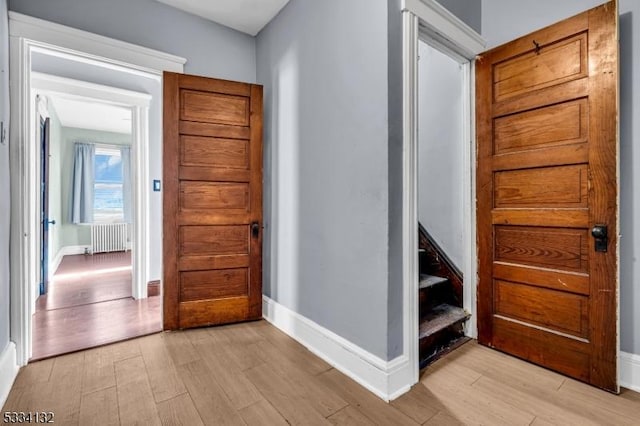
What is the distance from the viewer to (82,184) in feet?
21.4

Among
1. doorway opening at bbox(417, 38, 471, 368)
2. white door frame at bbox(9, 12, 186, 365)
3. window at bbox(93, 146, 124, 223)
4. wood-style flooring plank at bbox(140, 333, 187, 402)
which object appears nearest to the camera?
wood-style flooring plank at bbox(140, 333, 187, 402)

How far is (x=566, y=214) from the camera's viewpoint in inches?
72.2

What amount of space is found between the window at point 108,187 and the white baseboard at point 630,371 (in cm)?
828

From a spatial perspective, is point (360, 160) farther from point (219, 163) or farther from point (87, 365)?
point (87, 365)

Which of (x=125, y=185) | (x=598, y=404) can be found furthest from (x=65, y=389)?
(x=125, y=185)

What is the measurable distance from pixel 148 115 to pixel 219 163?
5.32 ft

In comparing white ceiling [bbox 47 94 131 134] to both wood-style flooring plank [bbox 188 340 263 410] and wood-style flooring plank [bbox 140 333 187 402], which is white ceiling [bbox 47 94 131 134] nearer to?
wood-style flooring plank [bbox 140 333 187 402]

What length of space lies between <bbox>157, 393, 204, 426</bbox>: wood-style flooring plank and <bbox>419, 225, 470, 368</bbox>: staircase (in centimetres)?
135

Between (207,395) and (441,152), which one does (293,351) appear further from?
(441,152)

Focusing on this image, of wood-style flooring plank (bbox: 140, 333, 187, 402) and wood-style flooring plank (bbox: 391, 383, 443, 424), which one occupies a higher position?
wood-style flooring plank (bbox: 140, 333, 187, 402)

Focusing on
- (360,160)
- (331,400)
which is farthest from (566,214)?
(331,400)

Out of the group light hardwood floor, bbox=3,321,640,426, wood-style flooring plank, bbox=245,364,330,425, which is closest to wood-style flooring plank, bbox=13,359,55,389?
light hardwood floor, bbox=3,321,640,426

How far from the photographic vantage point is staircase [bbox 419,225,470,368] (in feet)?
6.95

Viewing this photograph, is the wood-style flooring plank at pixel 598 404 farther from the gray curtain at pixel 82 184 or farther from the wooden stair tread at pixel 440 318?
the gray curtain at pixel 82 184
